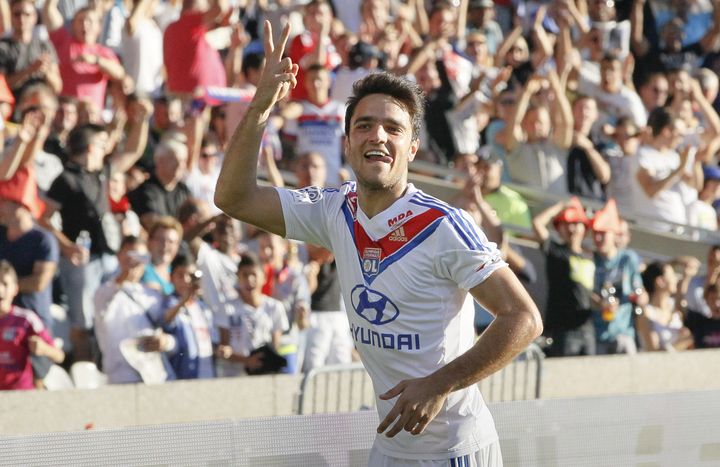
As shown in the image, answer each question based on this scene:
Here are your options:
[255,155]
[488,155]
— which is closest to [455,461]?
[255,155]

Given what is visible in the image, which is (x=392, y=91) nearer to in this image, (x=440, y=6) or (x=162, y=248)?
(x=162, y=248)

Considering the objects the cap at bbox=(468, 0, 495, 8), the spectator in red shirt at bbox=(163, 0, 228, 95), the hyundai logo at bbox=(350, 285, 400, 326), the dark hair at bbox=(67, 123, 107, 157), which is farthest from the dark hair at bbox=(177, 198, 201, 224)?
the cap at bbox=(468, 0, 495, 8)

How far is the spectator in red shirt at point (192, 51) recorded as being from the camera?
34.1 feet

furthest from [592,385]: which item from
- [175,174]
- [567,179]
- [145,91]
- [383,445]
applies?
[383,445]

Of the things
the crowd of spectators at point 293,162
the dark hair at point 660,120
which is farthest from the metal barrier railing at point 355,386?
the dark hair at point 660,120

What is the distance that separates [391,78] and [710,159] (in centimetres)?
966

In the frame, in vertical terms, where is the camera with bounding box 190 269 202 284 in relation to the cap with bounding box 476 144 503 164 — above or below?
below

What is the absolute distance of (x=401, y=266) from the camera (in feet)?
13.3

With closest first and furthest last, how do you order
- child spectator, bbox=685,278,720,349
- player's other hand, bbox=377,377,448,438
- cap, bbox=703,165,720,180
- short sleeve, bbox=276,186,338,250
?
1. player's other hand, bbox=377,377,448,438
2. short sleeve, bbox=276,186,338,250
3. child spectator, bbox=685,278,720,349
4. cap, bbox=703,165,720,180

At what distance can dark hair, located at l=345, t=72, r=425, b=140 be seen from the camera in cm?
420

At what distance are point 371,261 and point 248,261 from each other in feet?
14.8

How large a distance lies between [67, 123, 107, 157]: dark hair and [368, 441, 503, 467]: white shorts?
4.84 meters

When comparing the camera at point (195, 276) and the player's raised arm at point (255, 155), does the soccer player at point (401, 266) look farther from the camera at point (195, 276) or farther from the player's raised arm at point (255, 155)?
the camera at point (195, 276)

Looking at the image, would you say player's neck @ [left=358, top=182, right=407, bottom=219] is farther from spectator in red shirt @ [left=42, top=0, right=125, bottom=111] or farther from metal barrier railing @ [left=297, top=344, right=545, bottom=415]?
spectator in red shirt @ [left=42, top=0, right=125, bottom=111]
